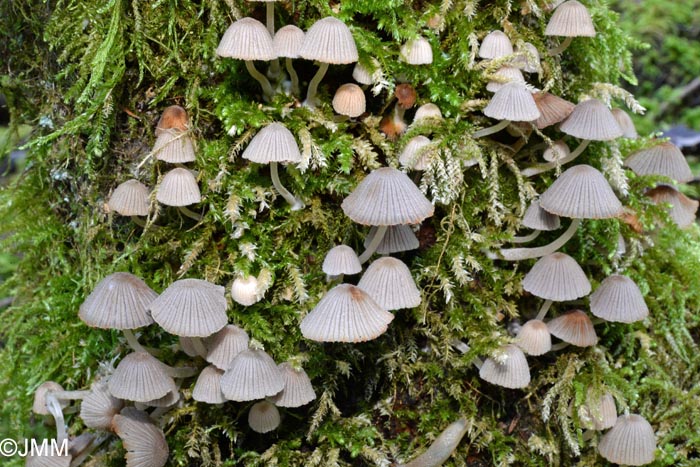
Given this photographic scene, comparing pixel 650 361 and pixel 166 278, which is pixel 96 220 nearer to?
pixel 166 278

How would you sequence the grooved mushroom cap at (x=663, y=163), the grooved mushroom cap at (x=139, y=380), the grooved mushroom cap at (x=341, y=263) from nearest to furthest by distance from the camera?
1. the grooved mushroom cap at (x=139, y=380)
2. the grooved mushroom cap at (x=341, y=263)
3. the grooved mushroom cap at (x=663, y=163)

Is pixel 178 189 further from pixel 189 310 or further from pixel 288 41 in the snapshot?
pixel 288 41

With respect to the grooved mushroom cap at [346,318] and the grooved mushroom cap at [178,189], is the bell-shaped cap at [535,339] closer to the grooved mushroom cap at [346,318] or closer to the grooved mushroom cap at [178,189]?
the grooved mushroom cap at [346,318]

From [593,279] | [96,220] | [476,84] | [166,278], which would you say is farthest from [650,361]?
[96,220]

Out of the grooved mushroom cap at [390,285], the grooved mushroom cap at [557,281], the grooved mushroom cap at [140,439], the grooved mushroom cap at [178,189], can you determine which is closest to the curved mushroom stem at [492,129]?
the grooved mushroom cap at [557,281]

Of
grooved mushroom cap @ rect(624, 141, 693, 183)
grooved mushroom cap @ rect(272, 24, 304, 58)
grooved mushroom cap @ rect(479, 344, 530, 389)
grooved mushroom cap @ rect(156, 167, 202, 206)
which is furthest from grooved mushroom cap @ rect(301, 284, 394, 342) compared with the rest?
grooved mushroom cap @ rect(624, 141, 693, 183)

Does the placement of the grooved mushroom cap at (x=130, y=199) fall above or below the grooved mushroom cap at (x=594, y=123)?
below
